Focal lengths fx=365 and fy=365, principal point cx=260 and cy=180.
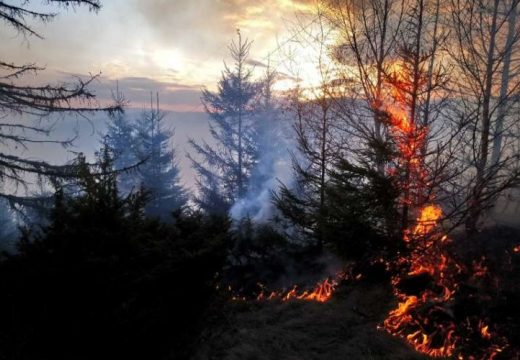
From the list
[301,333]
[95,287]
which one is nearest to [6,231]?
[95,287]

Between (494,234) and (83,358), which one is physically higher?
(494,234)

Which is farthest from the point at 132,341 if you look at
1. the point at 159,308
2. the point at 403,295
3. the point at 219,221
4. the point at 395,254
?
the point at 395,254

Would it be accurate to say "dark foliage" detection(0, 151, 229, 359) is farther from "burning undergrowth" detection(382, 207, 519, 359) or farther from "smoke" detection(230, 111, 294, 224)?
"smoke" detection(230, 111, 294, 224)

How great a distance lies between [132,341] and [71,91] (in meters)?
8.88

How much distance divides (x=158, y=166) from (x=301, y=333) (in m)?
30.7

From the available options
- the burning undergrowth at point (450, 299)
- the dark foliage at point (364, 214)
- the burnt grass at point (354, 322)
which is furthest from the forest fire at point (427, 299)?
the dark foliage at point (364, 214)

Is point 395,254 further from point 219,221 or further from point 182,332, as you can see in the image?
point 182,332

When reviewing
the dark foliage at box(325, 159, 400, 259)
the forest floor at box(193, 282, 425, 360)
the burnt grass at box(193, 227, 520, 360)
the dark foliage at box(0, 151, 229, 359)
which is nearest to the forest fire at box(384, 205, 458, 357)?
the burnt grass at box(193, 227, 520, 360)

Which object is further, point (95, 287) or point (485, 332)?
point (485, 332)

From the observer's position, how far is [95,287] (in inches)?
166

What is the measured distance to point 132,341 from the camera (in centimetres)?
433

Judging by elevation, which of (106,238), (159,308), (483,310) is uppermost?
(106,238)

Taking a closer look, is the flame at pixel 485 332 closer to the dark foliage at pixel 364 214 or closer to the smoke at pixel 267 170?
the dark foliage at pixel 364 214

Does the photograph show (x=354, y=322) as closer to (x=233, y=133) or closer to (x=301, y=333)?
(x=301, y=333)
